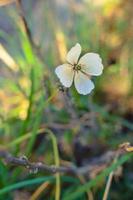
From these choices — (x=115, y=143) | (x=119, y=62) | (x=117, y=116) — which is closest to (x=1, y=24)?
(x=119, y=62)

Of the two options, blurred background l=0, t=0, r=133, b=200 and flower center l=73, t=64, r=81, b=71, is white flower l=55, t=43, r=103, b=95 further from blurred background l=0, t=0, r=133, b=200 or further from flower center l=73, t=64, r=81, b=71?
blurred background l=0, t=0, r=133, b=200

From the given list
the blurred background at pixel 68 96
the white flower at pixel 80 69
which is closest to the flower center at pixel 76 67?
the white flower at pixel 80 69

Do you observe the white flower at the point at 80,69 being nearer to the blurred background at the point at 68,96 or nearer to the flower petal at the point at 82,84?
the flower petal at the point at 82,84

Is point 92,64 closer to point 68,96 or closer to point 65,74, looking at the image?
point 65,74

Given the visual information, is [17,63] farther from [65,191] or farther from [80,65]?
[80,65]

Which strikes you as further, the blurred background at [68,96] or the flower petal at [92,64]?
the blurred background at [68,96]

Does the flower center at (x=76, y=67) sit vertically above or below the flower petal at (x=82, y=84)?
above
